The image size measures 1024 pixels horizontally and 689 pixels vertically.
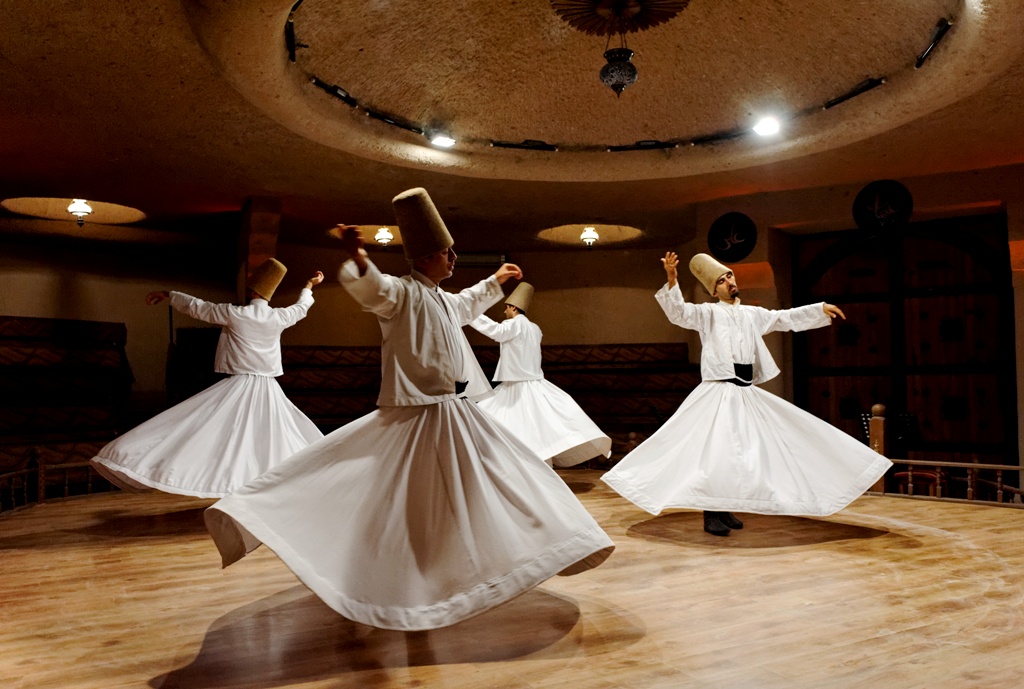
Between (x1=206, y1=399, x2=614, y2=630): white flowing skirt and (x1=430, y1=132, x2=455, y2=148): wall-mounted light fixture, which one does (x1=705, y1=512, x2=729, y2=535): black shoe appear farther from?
(x1=430, y1=132, x2=455, y2=148): wall-mounted light fixture

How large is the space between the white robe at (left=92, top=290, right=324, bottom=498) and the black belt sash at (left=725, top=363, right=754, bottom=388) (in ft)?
9.72

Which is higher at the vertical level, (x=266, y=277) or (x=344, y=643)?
(x=266, y=277)

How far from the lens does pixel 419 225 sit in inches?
116

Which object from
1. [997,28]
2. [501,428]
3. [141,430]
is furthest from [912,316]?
[141,430]

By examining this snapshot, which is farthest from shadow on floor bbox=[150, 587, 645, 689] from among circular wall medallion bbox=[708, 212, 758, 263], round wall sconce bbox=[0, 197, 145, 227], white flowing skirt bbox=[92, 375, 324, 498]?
round wall sconce bbox=[0, 197, 145, 227]

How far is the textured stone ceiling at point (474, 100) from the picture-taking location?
14.9ft

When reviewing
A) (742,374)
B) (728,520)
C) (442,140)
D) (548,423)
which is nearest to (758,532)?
(728,520)

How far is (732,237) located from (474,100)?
11.9 ft

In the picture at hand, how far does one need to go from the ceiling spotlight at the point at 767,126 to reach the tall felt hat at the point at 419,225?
4415 mm

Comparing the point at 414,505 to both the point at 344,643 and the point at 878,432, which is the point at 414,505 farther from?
the point at 878,432

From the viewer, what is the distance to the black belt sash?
4777mm

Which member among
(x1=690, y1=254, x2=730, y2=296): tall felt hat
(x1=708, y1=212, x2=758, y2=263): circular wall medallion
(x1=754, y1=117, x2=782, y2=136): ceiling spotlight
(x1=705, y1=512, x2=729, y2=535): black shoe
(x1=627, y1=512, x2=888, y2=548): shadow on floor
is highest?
(x1=754, y1=117, x2=782, y2=136): ceiling spotlight

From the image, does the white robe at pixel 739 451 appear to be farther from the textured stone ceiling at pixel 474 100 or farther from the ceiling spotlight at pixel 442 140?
the ceiling spotlight at pixel 442 140

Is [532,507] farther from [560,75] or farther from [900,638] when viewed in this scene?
[560,75]
